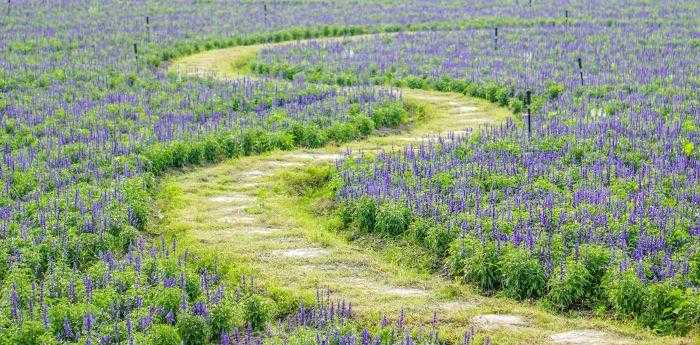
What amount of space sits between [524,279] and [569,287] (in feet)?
1.97

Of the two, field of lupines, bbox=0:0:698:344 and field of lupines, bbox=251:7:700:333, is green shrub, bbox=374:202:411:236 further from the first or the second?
field of lupines, bbox=0:0:698:344

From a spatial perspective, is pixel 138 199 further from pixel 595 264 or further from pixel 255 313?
pixel 595 264

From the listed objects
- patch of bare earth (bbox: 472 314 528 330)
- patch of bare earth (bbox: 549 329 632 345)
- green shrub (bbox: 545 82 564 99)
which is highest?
green shrub (bbox: 545 82 564 99)

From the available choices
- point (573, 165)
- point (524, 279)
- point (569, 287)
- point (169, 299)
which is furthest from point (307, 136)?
point (569, 287)

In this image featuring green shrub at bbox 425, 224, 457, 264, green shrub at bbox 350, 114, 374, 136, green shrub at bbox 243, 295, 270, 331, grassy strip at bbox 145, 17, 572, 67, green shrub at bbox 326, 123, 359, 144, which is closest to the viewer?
green shrub at bbox 243, 295, 270, 331

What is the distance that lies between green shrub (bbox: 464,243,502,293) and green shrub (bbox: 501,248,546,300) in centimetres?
23

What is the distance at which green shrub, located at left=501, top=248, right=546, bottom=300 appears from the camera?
436 inches

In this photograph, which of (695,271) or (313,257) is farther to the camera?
(313,257)

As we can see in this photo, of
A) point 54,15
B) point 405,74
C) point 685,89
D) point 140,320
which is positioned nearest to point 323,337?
point 140,320

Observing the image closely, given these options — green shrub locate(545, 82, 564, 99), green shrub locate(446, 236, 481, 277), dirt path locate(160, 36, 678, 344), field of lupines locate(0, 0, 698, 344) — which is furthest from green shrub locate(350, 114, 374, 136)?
green shrub locate(446, 236, 481, 277)

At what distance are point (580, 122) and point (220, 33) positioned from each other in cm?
2316

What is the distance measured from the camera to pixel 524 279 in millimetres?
11133

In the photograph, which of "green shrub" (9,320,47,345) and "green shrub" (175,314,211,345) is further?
"green shrub" (175,314,211,345)

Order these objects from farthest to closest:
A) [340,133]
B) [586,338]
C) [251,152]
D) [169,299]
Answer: [340,133] < [251,152] < [169,299] < [586,338]
